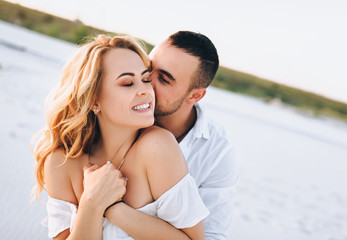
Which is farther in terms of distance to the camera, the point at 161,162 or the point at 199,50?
the point at 199,50

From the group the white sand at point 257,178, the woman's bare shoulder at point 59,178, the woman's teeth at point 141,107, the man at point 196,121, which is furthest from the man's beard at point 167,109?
the white sand at point 257,178

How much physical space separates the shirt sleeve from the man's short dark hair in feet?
2.43

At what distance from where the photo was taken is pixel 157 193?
1.73 metres

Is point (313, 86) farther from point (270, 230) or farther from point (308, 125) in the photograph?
point (270, 230)

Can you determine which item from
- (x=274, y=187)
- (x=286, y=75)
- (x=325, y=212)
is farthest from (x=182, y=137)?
(x=286, y=75)

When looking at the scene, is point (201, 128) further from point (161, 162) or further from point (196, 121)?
point (161, 162)

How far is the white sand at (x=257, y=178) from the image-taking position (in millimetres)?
3132

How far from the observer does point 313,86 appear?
15.7 m

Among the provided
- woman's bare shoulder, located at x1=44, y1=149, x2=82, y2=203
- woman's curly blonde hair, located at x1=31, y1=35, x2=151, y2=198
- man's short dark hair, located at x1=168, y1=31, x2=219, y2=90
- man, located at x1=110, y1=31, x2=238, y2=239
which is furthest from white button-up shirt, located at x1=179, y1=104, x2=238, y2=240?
woman's bare shoulder, located at x1=44, y1=149, x2=82, y2=203

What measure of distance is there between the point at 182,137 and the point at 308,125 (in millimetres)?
11726

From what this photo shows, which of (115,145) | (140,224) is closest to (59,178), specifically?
(115,145)

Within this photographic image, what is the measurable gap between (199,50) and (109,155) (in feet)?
4.11

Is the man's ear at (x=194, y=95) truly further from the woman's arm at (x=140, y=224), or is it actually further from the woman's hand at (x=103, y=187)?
the woman's arm at (x=140, y=224)

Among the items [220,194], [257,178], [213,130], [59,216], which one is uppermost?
[213,130]
